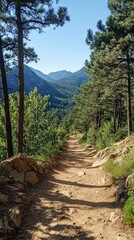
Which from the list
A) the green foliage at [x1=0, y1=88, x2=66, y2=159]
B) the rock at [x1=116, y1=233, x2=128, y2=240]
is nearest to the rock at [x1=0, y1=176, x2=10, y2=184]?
the rock at [x1=116, y1=233, x2=128, y2=240]

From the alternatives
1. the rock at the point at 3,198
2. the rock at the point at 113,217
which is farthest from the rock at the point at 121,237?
the rock at the point at 3,198

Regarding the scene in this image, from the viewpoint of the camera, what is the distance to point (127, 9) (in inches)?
544

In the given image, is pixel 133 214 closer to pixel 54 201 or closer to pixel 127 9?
pixel 54 201

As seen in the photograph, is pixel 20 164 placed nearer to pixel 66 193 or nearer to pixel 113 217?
pixel 66 193

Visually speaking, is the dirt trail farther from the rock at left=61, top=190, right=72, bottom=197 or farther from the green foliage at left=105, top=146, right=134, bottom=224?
the green foliage at left=105, top=146, right=134, bottom=224

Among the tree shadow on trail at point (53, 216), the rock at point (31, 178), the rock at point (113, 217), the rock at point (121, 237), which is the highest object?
the rock at point (31, 178)

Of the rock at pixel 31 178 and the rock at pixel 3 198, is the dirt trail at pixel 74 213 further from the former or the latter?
the rock at pixel 3 198

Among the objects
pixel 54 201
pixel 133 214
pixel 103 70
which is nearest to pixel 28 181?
pixel 54 201

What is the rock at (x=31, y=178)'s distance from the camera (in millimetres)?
8844

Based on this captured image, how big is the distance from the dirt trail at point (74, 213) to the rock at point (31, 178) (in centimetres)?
23

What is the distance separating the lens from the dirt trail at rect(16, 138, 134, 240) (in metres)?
5.20

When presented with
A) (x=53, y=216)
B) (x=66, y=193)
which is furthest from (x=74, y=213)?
(x=66, y=193)

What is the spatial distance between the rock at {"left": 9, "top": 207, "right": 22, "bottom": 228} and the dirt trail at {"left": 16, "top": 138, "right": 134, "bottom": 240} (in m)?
0.14

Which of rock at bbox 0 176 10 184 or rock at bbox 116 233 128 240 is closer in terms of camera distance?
rock at bbox 116 233 128 240
